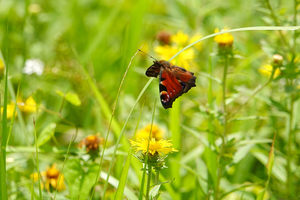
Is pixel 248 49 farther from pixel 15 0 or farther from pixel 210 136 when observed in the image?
pixel 15 0

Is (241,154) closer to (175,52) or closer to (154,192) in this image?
(154,192)

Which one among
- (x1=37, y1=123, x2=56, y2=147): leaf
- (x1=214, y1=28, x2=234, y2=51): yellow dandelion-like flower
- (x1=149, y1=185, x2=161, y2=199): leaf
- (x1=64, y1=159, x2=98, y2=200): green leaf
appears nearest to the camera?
(x1=149, y1=185, x2=161, y2=199): leaf

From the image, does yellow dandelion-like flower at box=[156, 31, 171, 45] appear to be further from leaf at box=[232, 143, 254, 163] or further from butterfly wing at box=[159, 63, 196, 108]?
leaf at box=[232, 143, 254, 163]

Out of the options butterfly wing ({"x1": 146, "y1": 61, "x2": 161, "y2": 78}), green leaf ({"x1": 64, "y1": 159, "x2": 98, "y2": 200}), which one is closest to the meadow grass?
green leaf ({"x1": 64, "y1": 159, "x2": 98, "y2": 200})

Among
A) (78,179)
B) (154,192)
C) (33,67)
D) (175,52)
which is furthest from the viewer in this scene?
(33,67)

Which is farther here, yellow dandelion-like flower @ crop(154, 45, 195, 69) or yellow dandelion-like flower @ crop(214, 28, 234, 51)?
yellow dandelion-like flower @ crop(154, 45, 195, 69)

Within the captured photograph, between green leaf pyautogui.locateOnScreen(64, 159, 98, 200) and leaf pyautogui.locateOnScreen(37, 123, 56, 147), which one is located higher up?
leaf pyautogui.locateOnScreen(37, 123, 56, 147)

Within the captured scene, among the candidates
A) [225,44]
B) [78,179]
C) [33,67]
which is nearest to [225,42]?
[225,44]

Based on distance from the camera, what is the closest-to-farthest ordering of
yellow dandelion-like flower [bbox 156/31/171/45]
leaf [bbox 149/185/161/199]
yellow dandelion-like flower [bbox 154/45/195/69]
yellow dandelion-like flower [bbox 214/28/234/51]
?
leaf [bbox 149/185/161/199]
yellow dandelion-like flower [bbox 214/28/234/51]
yellow dandelion-like flower [bbox 154/45/195/69]
yellow dandelion-like flower [bbox 156/31/171/45]
